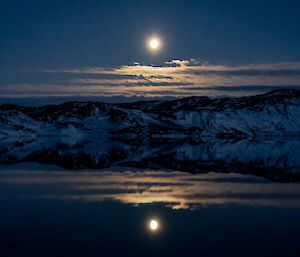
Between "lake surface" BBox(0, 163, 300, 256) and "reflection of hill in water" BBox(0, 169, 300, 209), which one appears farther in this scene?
"reflection of hill in water" BBox(0, 169, 300, 209)

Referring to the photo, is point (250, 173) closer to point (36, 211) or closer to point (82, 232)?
point (36, 211)

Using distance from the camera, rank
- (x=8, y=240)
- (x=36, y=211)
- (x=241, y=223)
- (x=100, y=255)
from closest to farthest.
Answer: (x=100, y=255) < (x=8, y=240) < (x=241, y=223) < (x=36, y=211)

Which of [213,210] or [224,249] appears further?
[213,210]

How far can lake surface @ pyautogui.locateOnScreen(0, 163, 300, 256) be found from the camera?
68.9 feet

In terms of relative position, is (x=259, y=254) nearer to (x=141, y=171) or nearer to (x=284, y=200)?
(x=284, y=200)

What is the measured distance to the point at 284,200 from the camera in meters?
33.6

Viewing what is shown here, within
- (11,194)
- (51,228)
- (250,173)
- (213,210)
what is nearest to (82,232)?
(51,228)

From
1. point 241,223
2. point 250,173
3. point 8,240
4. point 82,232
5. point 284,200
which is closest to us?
point 8,240

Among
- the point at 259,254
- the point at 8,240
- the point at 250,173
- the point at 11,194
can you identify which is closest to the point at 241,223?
the point at 259,254

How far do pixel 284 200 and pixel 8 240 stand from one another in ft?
55.3

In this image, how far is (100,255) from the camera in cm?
1978

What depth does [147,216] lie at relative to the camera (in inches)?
1078

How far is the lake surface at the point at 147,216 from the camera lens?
21000 mm

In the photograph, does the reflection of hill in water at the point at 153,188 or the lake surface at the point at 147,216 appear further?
the reflection of hill in water at the point at 153,188
